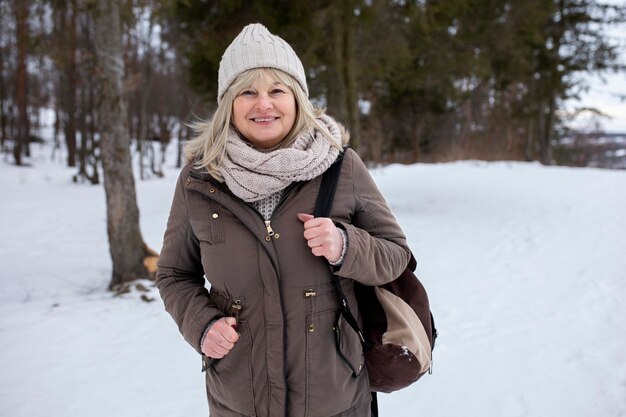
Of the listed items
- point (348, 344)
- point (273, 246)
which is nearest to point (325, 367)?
point (348, 344)

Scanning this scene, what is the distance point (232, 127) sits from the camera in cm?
162

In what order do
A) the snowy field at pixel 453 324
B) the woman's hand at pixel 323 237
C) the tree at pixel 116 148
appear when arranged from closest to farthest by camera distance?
the woman's hand at pixel 323 237
the snowy field at pixel 453 324
the tree at pixel 116 148

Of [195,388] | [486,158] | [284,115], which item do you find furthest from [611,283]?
[486,158]

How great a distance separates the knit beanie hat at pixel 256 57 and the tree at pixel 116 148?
4.27 meters

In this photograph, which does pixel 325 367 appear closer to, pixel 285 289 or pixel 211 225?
pixel 285 289

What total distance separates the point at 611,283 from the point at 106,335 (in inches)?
204

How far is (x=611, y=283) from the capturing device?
198 inches

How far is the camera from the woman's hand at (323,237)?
1.33m

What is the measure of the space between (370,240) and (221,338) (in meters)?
0.55

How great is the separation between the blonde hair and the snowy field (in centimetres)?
220

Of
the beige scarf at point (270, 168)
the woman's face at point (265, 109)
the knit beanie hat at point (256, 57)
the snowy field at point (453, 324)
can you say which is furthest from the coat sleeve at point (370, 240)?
the snowy field at point (453, 324)

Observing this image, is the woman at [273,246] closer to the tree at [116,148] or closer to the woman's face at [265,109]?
the woman's face at [265,109]

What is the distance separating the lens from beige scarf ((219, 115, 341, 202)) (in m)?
1.44

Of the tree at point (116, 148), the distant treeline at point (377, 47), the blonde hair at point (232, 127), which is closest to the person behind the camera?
the blonde hair at point (232, 127)
